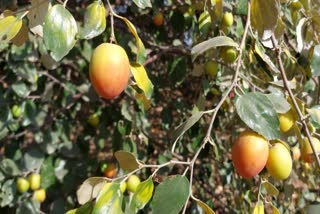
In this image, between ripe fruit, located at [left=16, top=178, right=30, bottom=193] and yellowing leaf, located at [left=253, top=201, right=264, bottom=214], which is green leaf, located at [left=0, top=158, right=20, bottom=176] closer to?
ripe fruit, located at [left=16, top=178, right=30, bottom=193]

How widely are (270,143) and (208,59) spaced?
0.57m

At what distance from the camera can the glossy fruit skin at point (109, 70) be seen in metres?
0.66

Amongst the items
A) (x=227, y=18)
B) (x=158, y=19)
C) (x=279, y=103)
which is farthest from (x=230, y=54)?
(x=158, y=19)

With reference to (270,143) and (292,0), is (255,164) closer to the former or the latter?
(270,143)

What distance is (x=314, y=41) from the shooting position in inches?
44.9

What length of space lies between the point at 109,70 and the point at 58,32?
82 mm

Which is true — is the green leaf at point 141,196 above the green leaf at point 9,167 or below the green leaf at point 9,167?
above

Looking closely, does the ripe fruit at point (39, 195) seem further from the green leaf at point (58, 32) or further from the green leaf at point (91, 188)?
the green leaf at point (58, 32)

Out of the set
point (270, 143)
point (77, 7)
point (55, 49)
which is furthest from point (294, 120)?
point (77, 7)

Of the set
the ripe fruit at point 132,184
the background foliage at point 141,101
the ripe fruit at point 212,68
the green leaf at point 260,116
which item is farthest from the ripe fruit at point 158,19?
the green leaf at point 260,116

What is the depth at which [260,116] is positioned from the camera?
700 millimetres

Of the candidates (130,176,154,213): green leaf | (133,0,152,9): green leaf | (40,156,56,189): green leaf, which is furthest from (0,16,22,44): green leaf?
(40,156,56,189): green leaf

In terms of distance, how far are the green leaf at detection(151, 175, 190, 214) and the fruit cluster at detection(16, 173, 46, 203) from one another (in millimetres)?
1009

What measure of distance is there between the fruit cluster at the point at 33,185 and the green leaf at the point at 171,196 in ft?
3.31
